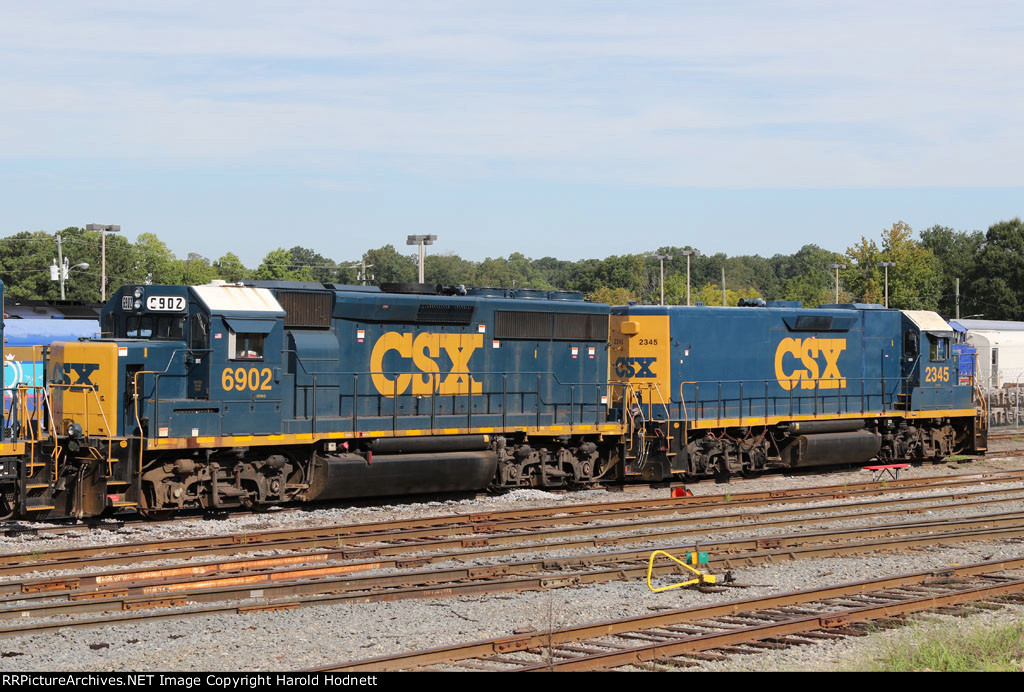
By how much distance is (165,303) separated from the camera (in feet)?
48.4

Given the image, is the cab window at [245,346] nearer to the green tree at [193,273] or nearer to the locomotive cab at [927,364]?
the locomotive cab at [927,364]

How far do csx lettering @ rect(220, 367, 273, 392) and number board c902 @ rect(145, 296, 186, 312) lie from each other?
42.7 inches

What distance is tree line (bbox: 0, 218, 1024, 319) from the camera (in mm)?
64812

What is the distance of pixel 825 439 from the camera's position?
2120 centimetres

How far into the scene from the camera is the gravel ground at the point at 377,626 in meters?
8.09

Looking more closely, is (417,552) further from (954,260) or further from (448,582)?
(954,260)

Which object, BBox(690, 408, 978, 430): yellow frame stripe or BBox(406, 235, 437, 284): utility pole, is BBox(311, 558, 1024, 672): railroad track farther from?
BBox(406, 235, 437, 284): utility pole

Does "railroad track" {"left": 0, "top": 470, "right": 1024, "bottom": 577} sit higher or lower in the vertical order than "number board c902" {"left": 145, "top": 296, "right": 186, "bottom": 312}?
lower

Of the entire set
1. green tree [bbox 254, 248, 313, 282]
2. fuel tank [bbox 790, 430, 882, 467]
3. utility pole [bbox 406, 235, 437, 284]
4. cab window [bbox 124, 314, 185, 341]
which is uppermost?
green tree [bbox 254, 248, 313, 282]

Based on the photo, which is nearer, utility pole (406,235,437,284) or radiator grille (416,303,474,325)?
radiator grille (416,303,474,325)

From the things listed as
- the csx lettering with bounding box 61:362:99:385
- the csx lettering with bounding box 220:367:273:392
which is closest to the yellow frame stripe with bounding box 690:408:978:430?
the csx lettering with bounding box 220:367:273:392

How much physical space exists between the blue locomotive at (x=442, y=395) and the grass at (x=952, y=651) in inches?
360
